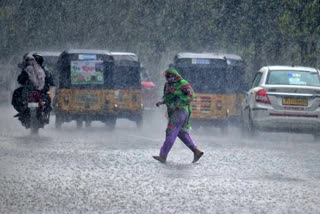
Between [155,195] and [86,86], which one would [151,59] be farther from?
[155,195]

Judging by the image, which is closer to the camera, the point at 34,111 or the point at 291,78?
the point at 34,111

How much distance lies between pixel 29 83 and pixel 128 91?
6.02m

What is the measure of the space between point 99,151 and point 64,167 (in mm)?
3195

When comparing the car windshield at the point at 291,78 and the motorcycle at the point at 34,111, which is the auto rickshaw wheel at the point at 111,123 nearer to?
the motorcycle at the point at 34,111

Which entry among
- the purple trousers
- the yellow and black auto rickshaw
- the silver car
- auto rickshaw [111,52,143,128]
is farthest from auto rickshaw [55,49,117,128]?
the purple trousers

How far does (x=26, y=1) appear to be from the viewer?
62906 mm

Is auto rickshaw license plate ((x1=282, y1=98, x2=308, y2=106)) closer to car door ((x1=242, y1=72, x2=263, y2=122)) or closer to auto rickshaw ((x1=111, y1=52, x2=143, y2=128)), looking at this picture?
car door ((x1=242, y1=72, x2=263, y2=122))

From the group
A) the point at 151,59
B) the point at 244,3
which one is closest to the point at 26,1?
the point at 151,59

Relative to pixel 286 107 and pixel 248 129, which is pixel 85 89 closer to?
pixel 248 129

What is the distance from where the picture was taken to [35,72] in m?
21.8

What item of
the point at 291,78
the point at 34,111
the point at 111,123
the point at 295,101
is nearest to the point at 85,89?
the point at 111,123

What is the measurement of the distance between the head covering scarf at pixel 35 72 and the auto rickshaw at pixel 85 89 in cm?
426

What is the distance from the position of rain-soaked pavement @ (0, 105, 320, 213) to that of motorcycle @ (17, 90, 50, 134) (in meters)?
0.98

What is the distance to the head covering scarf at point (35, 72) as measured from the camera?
70.8 feet
